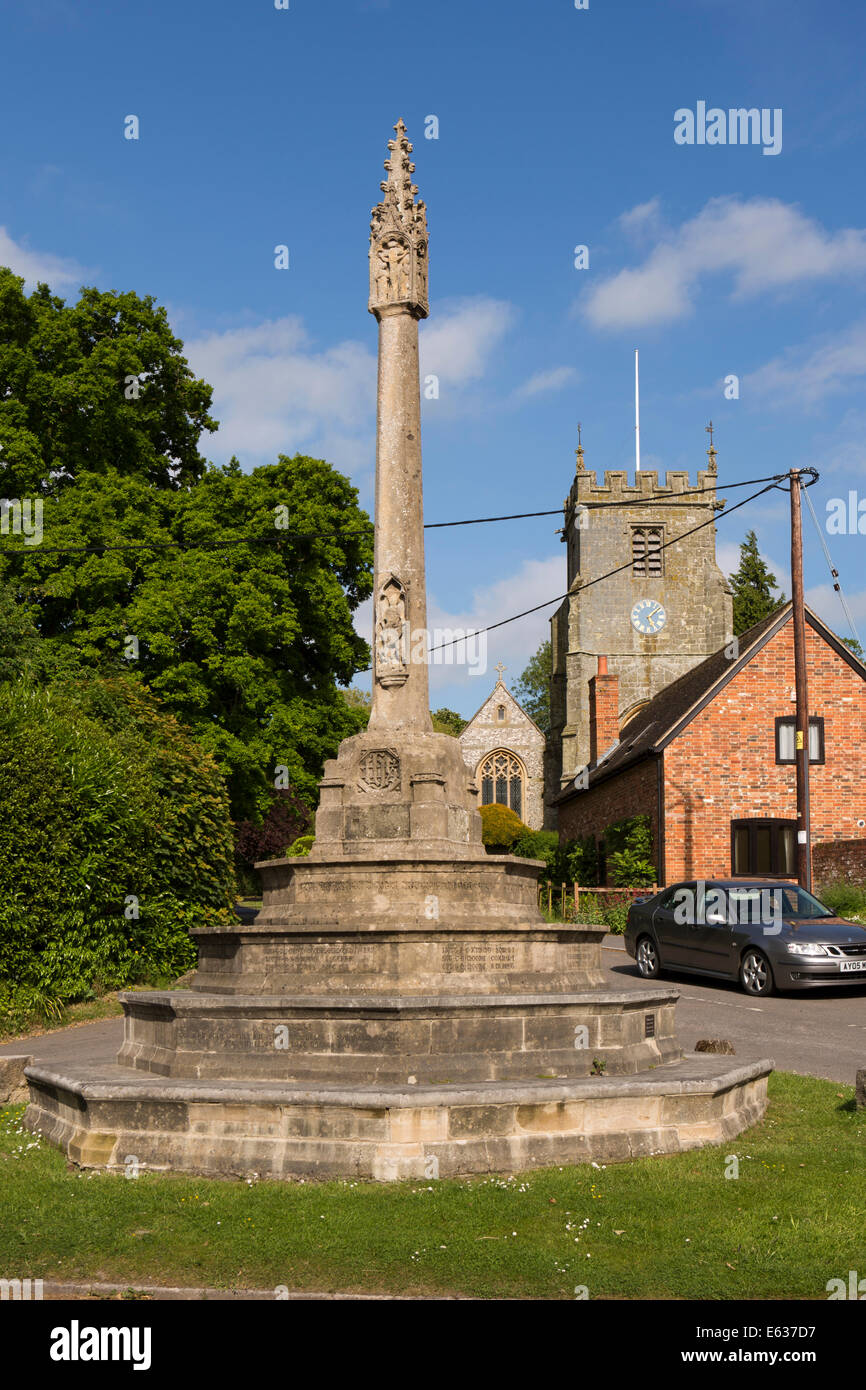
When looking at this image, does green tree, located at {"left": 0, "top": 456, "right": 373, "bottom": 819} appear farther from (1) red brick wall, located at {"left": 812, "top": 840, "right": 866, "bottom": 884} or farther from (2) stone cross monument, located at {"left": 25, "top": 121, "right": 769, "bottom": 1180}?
(2) stone cross monument, located at {"left": 25, "top": 121, "right": 769, "bottom": 1180}

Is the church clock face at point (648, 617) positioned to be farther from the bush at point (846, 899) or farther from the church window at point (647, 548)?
the bush at point (846, 899)

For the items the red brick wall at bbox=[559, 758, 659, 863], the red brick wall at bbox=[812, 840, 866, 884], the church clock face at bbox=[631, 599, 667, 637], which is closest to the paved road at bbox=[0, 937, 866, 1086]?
the red brick wall at bbox=[812, 840, 866, 884]

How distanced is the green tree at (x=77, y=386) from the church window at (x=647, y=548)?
3145 centimetres

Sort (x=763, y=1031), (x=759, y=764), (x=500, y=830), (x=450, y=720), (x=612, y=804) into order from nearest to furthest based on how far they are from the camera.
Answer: (x=763, y=1031)
(x=759, y=764)
(x=612, y=804)
(x=500, y=830)
(x=450, y=720)

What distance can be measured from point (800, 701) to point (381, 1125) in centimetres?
1792

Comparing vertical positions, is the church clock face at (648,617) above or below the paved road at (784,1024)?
above

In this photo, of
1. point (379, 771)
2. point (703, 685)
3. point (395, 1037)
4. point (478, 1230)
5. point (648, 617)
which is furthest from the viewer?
point (648, 617)

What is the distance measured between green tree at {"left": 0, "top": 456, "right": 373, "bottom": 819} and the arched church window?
36.7 meters

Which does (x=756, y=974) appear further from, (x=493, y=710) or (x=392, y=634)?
(x=493, y=710)

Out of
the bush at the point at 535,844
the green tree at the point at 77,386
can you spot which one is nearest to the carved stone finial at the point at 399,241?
the green tree at the point at 77,386

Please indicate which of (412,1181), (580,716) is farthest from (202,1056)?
(580,716)

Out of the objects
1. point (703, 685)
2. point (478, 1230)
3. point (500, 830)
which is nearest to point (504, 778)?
point (500, 830)

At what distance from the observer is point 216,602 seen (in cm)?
2491

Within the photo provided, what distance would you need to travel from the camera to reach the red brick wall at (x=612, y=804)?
29.3 m
